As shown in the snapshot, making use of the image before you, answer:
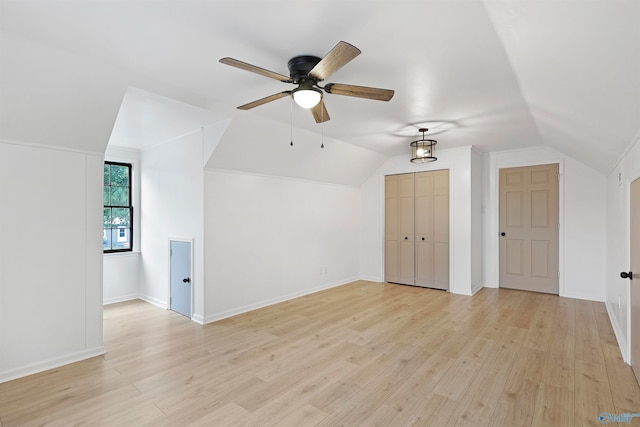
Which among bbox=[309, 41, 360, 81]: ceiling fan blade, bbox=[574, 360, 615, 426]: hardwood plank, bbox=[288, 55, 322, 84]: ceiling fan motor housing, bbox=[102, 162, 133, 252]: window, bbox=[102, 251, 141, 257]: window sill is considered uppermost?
bbox=[288, 55, 322, 84]: ceiling fan motor housing

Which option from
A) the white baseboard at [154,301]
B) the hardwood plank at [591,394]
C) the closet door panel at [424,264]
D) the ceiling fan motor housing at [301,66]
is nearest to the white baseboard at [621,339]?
the hardwood plank at [591,394]

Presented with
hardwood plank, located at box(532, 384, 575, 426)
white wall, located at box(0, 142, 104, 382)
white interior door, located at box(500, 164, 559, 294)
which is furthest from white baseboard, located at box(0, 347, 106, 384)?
white interior door, located at box(500, 164, 559, 294)

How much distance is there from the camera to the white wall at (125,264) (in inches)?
197

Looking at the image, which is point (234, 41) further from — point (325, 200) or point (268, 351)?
point (325, 200)

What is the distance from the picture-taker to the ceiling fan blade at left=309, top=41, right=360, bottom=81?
1.73 m

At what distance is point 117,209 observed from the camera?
5234 mm

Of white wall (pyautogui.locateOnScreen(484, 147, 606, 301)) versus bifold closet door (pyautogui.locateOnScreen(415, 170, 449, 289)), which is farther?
bifold closet door (pyautogui.locateOnScreen(415, 170, 449, 289))

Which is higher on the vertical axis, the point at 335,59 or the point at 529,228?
the point at 335,59

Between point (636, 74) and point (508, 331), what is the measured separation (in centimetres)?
296

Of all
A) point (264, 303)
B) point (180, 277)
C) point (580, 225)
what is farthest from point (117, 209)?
point (580, 225)

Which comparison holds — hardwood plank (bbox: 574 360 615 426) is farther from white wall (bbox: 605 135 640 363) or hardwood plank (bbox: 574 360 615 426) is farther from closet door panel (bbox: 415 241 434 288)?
closet door panel (bbox: 415 241 434 288)

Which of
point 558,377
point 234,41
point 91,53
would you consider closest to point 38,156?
point 91,53

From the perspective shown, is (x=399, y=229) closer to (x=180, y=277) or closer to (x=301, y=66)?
(x=180, y=277)

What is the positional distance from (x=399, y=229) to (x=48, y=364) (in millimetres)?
5320
